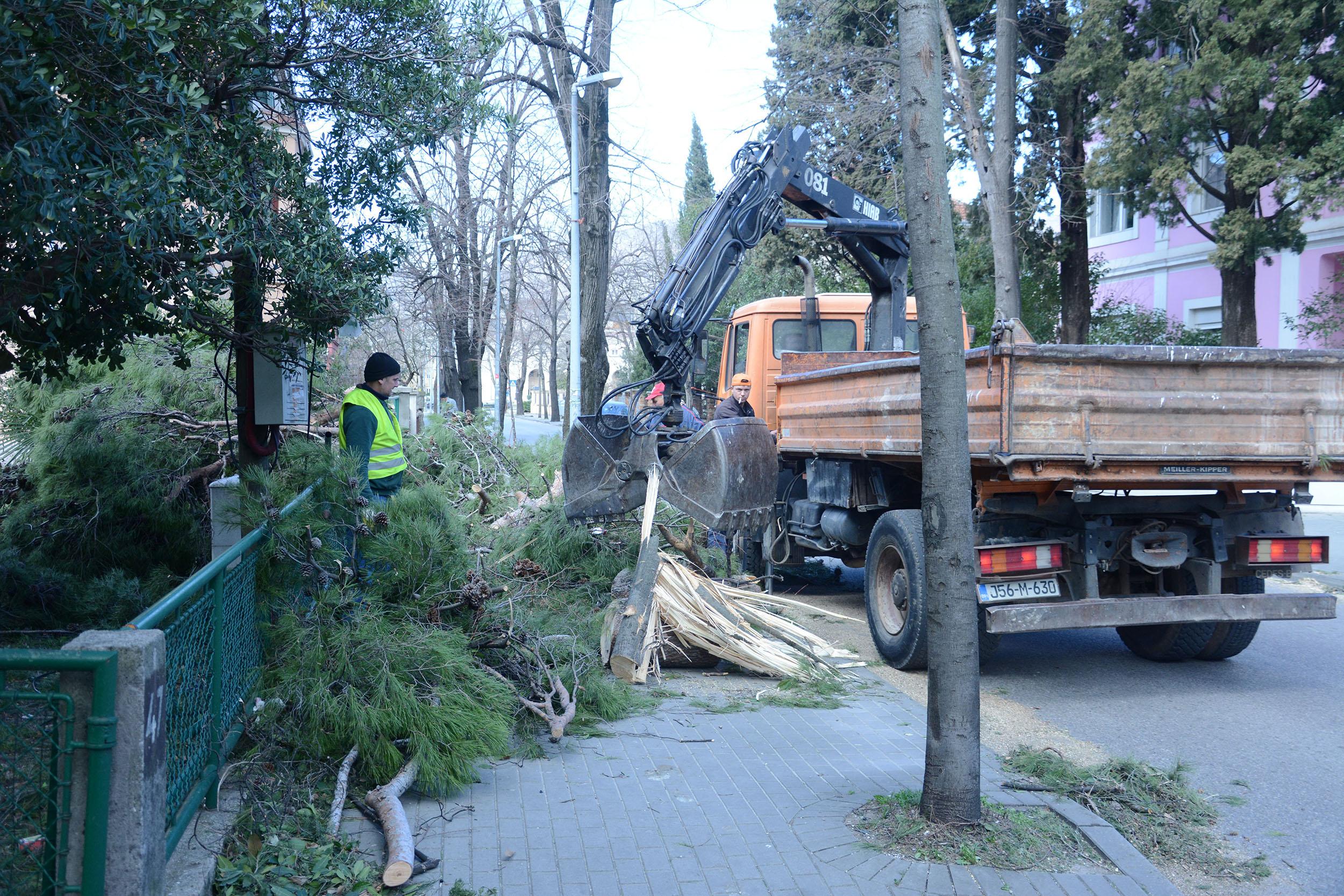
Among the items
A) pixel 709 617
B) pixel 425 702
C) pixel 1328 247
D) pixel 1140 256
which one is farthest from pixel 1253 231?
pixel 425 702

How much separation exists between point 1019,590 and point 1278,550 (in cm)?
179

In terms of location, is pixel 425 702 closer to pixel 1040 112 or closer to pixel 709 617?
pixel 709 617

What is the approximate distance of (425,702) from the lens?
4707mm

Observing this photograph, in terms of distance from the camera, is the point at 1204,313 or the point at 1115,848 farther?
the point at 1204,313

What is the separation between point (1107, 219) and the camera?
26.2 meters

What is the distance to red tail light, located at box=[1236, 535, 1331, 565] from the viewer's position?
6.58 metres

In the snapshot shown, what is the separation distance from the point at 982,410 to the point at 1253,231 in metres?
12.8

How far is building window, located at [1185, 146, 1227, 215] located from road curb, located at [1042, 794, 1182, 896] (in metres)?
15.5

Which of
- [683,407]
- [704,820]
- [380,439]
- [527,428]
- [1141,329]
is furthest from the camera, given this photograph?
[527,428]

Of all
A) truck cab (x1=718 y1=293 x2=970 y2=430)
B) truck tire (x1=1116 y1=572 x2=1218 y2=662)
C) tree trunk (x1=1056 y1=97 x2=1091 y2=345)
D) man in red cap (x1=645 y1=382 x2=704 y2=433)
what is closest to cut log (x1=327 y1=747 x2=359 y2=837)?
man in red cap (x1=645 y1=382 x2=704 y2=433)

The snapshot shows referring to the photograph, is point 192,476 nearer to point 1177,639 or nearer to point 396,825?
point 396,825

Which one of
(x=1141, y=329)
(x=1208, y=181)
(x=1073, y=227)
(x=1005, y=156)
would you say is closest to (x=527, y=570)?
(x=1005, y=156)

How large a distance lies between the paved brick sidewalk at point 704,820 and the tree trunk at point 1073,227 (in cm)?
1554

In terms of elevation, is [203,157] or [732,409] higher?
[203,157]
